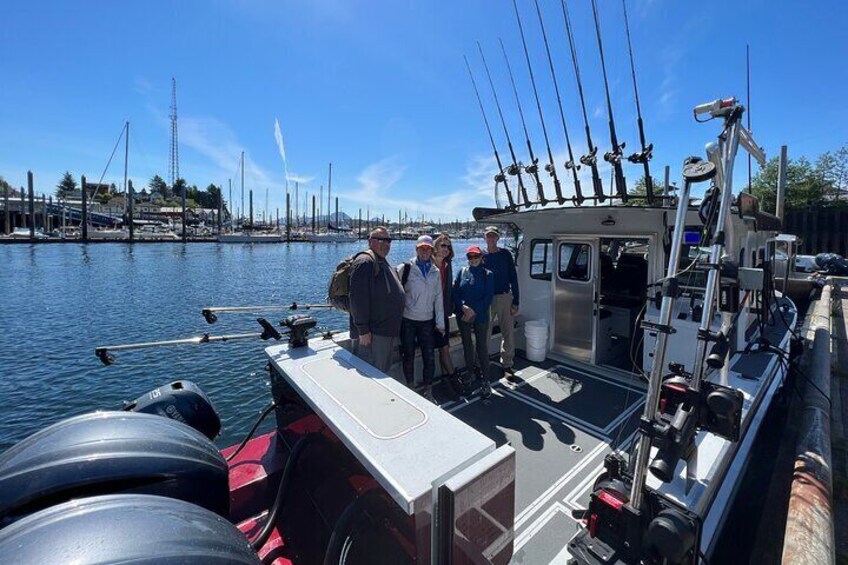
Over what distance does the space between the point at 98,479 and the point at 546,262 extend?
511 cm

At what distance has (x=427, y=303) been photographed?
12.0ft

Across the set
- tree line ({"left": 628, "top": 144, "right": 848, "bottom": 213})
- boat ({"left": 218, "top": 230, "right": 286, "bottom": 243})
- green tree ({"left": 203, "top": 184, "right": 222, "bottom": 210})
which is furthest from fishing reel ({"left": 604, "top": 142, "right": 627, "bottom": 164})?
green tree ({"left": 203, "top": 184, "right": 222, "bottom": 210})

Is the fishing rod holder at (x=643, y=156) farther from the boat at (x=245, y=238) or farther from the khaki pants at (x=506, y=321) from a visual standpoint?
the boat at (x=245, y=238)

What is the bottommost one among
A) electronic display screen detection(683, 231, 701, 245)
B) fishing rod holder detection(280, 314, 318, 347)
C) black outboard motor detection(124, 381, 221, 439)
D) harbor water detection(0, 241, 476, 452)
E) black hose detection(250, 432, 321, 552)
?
harbor water detection(0, 241, 476, 452)

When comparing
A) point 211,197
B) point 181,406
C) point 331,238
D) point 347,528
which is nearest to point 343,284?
point 181,406

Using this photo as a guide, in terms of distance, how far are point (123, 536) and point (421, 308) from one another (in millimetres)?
2815

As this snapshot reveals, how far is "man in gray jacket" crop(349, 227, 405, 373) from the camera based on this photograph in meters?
3.04

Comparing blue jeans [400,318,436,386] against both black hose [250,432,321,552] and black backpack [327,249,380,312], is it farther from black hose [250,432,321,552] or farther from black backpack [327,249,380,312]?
black hose [250,432,321,552]

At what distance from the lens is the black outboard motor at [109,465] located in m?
1.26

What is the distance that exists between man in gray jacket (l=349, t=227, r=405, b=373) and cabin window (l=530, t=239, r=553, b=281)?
288 cm

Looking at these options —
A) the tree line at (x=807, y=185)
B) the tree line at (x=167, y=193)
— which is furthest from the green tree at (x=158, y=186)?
the tree line at (x=807, y=185)

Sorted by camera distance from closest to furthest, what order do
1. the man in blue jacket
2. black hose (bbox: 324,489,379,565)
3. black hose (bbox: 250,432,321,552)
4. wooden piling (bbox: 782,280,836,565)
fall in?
black hose (bbox: 324,489,379,565), black hose (bbox: 250,432,321,552), wooden piling (bbox: 782,280,836,565), the man in blue jacket

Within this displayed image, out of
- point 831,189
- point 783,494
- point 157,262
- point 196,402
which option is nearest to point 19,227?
point 157,262

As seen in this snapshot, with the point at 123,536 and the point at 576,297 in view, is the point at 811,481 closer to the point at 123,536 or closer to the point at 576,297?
the point at 576,297
